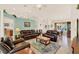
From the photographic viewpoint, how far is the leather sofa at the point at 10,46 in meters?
2.49

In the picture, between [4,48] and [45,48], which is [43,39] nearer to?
[45,48]

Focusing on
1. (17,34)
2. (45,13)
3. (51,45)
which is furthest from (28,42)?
(45,13)

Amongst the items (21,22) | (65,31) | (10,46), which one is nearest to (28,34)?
(21,22)

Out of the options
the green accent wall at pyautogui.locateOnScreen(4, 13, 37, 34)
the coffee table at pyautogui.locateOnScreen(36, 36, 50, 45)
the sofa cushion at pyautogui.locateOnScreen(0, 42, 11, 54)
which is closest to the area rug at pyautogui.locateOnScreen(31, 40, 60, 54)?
the coffee table at pyautogui.locateOnScreen(36, 36, 50, 45)

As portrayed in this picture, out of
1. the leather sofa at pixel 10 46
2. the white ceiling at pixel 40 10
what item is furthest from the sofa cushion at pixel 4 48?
the white ceiling at pixel 40 10

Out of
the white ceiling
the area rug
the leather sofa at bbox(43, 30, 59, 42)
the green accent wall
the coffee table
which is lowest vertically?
the area rug

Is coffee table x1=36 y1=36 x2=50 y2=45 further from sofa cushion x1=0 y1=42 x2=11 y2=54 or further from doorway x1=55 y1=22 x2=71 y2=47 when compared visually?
sofa cushion x1=0 y1=42 x2=11 y2=54

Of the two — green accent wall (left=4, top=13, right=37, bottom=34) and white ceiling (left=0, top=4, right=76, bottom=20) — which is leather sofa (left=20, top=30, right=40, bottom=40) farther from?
white ceiling (left=0, top=4, right=76, bottom=20)

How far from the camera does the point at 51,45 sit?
2531 mm

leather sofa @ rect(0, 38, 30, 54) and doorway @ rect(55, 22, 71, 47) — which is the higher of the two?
doorway @ rect(55, 22, 71, 47)

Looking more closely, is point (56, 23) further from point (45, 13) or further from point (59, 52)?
point (59, 52)

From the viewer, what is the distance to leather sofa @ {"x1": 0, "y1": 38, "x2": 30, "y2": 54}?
249 cm

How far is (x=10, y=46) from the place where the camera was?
8.18 feet
